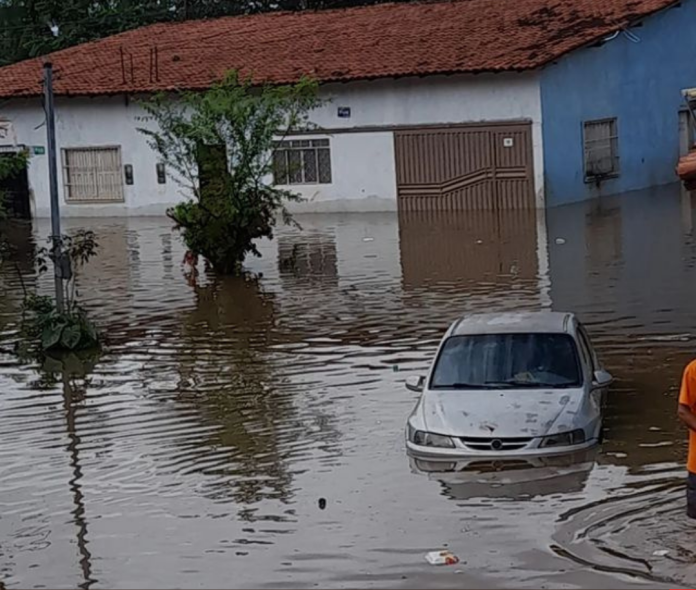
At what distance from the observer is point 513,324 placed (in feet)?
49.3

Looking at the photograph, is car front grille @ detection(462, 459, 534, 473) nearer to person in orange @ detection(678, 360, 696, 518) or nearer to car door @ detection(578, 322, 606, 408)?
car door @ detection(578, 322, 606, 408)

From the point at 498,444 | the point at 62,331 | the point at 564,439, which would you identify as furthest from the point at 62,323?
the point at 564,439

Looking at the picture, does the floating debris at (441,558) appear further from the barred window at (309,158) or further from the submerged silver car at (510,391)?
the barred window at (309,158)

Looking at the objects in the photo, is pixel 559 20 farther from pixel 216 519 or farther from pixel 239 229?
pixel 216 519

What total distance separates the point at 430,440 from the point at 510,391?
999 mm

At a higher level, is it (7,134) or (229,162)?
(7,134)

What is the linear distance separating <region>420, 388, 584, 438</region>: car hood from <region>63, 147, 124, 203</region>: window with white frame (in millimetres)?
31483

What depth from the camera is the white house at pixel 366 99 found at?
128 ft

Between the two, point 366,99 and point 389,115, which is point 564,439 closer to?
point 389,115

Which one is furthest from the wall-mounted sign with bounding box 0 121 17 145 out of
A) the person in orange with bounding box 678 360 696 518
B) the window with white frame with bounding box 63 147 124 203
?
the person in orange with bounding box 678 360 696 518

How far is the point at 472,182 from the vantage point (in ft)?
129

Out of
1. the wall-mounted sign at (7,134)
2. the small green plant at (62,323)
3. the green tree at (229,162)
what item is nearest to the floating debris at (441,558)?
the small green plant at (62,323)

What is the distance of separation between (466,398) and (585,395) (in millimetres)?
1086

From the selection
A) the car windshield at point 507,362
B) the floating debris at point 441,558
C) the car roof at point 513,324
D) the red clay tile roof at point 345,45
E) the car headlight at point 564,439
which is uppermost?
the red clay tile roof at point 345,45
